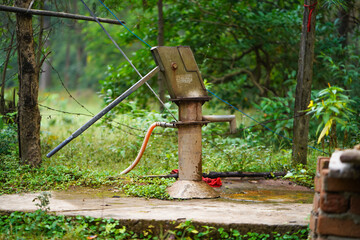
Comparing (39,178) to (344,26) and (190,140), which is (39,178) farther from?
(344,26)

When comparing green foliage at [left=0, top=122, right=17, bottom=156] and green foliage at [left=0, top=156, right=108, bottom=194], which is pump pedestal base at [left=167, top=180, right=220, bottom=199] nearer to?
green foliage at [left=0, top=156, right=108, bottom=194]

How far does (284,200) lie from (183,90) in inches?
62.6

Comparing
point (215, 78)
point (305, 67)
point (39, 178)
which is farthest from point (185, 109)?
point (215, 78)

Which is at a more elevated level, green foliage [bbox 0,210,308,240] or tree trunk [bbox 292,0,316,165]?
tree trunk [bbox 292,0,316,165]

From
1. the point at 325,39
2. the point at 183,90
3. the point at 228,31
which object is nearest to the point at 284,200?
the point at 183,90

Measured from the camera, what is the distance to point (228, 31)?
11.0 m

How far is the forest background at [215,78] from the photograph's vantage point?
6.74 m

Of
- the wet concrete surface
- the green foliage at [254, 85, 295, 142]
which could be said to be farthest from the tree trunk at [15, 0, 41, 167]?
the green foliage at [254, 85, 295, 142]

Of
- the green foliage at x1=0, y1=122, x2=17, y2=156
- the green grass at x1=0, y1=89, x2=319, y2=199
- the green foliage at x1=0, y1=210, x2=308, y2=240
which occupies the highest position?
the green foliage at x1=0, y1=122, x2=17, y2=156

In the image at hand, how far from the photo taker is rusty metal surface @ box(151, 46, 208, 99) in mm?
4809

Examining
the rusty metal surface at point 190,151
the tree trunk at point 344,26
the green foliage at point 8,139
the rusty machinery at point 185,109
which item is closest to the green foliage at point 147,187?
the rusty machinery at point 185,109

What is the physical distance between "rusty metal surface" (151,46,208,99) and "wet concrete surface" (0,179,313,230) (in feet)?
3.88

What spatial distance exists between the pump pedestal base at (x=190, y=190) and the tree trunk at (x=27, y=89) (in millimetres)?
2170

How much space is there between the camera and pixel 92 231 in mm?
3574
